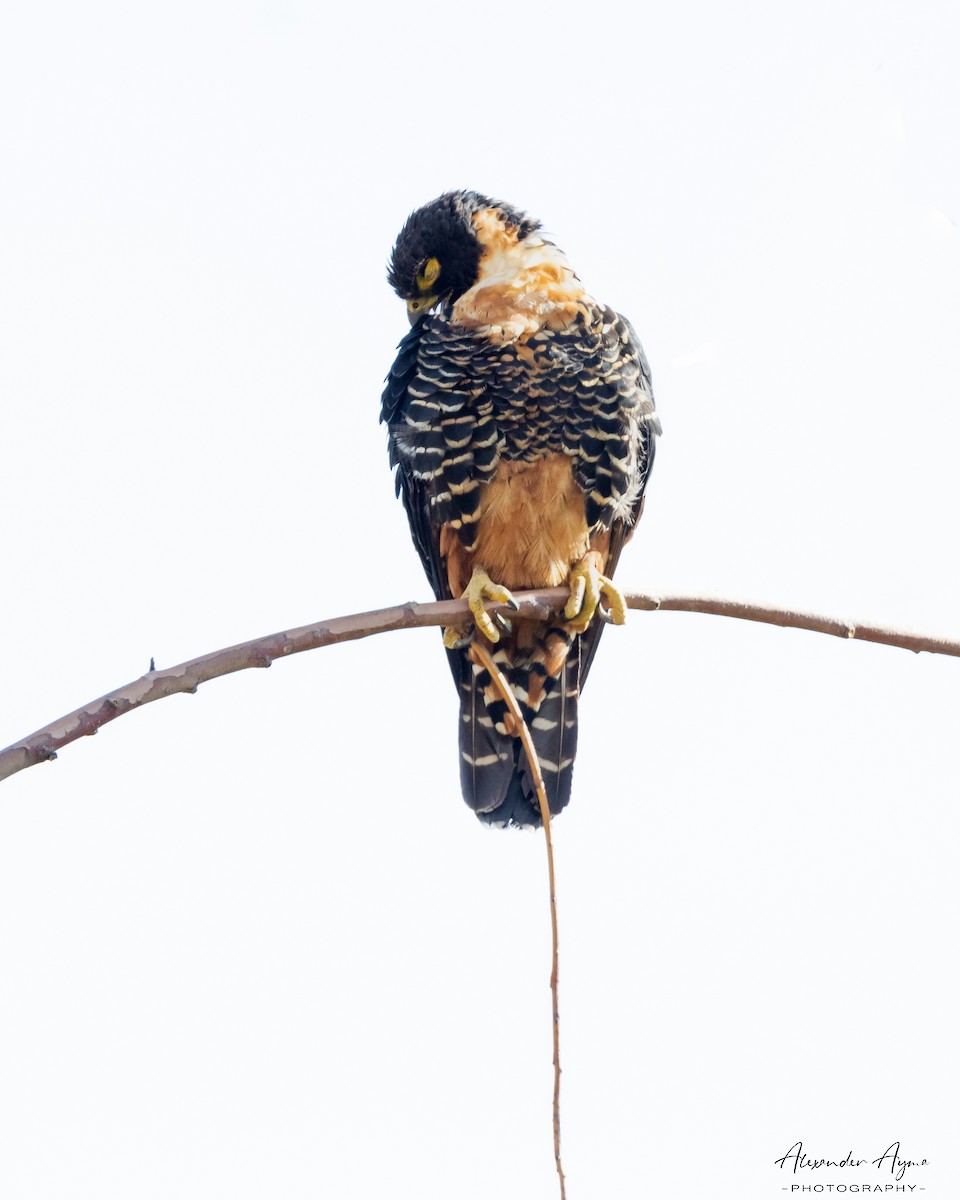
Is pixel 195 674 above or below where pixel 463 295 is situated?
below

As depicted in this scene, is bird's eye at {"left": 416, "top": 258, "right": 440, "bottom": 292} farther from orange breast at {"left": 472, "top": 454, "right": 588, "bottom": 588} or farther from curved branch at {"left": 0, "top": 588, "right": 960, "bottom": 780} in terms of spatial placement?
curved branch at {"left": 0, "top": 588, "right": 960, "bottom": 780}

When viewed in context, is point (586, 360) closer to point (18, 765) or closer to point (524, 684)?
point (524, 684)

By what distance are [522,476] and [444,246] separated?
1.01 meters

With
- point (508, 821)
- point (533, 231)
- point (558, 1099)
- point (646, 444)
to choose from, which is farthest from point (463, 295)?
point (558, 1099)

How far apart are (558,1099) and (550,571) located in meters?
1.65

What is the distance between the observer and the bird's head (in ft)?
12.5

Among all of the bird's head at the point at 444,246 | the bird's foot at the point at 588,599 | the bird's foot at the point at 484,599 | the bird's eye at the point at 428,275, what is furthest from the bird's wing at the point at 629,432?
the bird's eye at the point at 428,275

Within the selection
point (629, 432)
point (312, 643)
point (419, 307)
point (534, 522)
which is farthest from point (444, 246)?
point (312, 643)

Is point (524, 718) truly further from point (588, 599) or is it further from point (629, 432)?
point (629, 432)

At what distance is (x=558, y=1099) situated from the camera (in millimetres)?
1910

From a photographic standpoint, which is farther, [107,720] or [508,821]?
[508,821]

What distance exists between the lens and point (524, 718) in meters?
3.41

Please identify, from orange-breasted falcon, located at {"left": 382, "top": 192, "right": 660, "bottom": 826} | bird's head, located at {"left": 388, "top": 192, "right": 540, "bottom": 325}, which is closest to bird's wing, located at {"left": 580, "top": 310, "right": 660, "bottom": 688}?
orange-breasted falcon, located at {"left": 382, "top": 192, "right": 660, "bottom": 826}

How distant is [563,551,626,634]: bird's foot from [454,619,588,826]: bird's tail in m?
0.12
